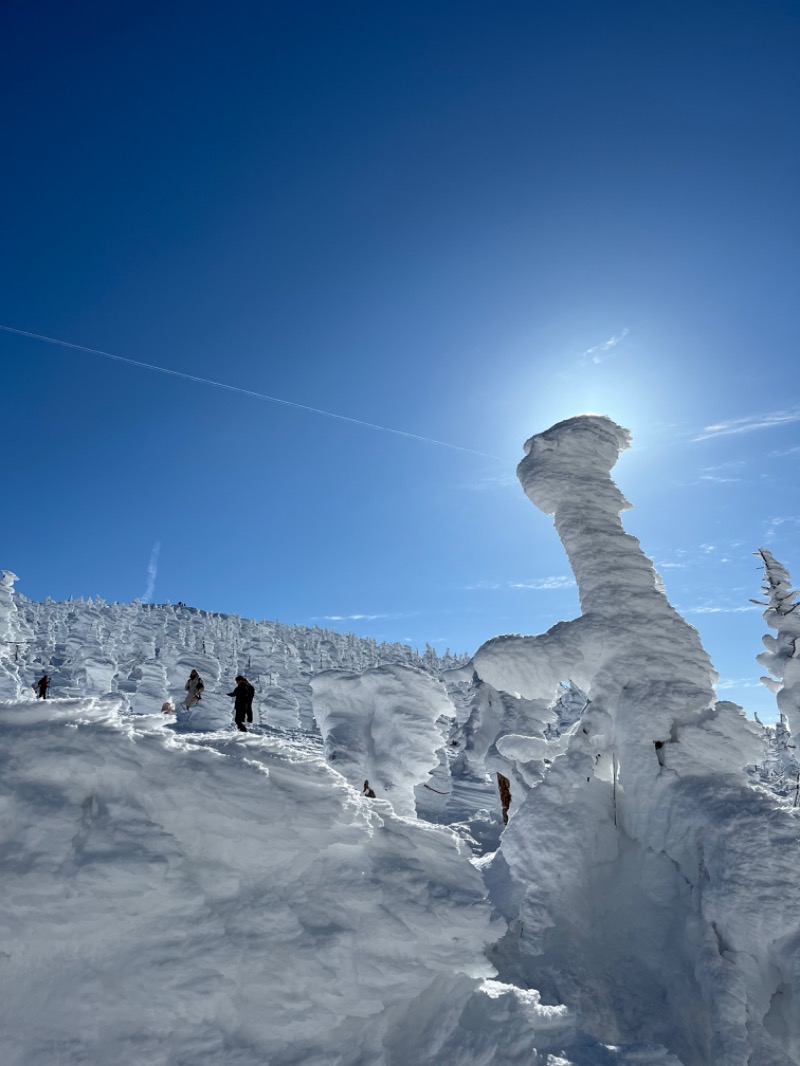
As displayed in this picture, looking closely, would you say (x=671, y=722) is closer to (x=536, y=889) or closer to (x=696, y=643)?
(x=696, y=643)

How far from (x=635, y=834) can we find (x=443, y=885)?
4.11 metres

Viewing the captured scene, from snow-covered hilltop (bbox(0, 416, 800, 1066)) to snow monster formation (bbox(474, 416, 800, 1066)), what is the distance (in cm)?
3

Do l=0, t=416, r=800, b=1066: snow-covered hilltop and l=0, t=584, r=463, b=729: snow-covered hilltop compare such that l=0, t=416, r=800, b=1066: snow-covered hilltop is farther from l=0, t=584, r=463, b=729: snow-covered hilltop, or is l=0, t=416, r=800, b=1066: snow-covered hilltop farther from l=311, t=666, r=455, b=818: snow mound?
l=0, t=584, r=463, b=729: snow-covered hilltop

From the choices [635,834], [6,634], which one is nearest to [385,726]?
[635,834]

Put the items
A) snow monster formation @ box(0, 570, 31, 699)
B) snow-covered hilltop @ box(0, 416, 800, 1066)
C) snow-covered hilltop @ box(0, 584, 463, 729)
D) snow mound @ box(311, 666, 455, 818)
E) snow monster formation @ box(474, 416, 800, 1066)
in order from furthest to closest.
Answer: snow-covered hilltop @ box(0, 584, 463, 729) < snow monster formation @ box(0, 570, 31, 699) < snow mound @ box(311, 666, 455, 818) < snow monster formation @ box(474, 416, 800, 1066) < snow-covered hilltop @ box(0, 416, 800, 1066)

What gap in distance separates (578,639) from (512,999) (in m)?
5.04

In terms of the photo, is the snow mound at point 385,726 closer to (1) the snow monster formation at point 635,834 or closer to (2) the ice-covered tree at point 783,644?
(1) the snow monster formation at point 635,834

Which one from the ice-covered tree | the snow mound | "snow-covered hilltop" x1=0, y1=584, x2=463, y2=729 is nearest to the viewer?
the snow mound

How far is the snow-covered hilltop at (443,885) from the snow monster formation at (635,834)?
29 mm

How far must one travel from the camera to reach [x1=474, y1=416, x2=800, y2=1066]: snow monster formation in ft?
19.3

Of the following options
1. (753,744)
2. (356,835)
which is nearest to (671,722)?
(753,744)

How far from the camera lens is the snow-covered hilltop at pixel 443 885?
3875mm

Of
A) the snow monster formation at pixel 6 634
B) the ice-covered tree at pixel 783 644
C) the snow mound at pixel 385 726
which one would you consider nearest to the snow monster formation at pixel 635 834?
the snow mound at pixel 385 726

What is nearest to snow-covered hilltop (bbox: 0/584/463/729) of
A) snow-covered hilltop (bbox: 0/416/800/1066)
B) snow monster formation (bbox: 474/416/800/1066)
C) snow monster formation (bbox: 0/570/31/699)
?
snow monster formation (bbox: 0/570/31/699)
